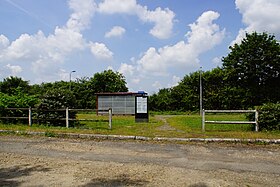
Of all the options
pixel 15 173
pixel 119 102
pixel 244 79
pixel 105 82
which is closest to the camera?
pixel 15 173

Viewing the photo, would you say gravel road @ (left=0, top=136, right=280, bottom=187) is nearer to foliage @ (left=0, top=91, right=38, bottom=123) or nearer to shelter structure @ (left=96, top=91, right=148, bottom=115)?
foliage @ (left=0, top=91, right=38, bottom=123)

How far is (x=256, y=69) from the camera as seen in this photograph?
36.7 metres

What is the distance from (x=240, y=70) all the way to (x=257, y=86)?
9.67 ft

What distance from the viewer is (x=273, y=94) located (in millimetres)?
36125

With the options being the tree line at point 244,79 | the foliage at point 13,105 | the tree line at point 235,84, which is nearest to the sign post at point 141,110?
the foliage at point 13,105

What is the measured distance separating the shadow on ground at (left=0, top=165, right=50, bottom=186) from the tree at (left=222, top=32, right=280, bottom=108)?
113 feet

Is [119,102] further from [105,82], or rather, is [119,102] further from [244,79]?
[244,79]

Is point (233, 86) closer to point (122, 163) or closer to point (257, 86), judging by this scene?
point (257, 86)

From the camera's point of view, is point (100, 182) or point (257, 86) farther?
point (257, 86)

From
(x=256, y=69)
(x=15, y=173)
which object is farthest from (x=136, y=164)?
(x=256, y=69)

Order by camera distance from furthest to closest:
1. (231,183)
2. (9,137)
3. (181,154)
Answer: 1. (9,137)
2. (181,154)
3. (231,183)

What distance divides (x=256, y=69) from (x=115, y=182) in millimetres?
35081

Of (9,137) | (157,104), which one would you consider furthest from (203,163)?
(157,104)

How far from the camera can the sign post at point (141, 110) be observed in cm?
1986
